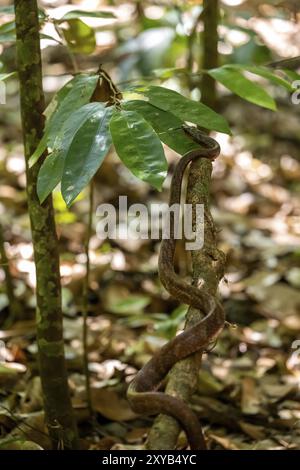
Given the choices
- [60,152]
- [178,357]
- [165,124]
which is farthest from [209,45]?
[178,357]

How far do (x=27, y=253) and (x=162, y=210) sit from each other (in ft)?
3.04

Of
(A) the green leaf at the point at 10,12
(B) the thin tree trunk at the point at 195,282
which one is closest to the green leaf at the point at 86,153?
(B) the thin tree trunk at the point at 195,282

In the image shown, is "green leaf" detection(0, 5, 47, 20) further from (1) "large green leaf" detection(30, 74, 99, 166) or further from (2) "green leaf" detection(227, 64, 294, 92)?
(2) "green leaf" detection(227, 64, 294, 92)

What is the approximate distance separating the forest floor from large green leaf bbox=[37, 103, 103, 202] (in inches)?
20.8

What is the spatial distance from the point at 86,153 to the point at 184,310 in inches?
42.6

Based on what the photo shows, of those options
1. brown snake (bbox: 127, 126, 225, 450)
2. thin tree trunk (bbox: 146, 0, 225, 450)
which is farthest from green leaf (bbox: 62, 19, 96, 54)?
brown snake (bbox: 127, 126, 225, 450)

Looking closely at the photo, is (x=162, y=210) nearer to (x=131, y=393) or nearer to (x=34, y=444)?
(x=34, y=444)

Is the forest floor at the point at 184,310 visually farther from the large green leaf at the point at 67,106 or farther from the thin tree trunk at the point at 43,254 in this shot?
the large green leaf at the point at 67,106

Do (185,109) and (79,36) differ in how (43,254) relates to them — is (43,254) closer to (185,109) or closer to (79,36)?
(185,109)

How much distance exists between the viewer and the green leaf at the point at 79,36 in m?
2.33

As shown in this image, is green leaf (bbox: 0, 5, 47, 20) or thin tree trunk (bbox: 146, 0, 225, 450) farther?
green leaf (bbox: 0, 5, 47, 20)

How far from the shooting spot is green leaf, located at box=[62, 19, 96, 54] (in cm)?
233

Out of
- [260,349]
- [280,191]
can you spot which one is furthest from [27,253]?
[280,191]

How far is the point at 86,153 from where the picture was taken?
1525mm
